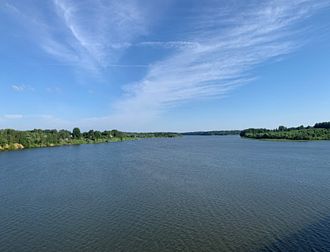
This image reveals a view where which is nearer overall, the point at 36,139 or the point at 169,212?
the point at 169,212

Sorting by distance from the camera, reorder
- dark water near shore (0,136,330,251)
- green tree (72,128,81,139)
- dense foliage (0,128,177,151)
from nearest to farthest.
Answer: dark water near shore (0,136,330,251) < dense foliage (0,128,177,151) < green tree (72,128,81,139)

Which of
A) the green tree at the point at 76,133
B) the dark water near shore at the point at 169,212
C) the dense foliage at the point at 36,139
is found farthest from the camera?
the green tree at the point at 76,133

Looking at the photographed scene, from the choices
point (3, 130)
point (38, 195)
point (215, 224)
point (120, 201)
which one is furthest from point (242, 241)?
point (3, 130)

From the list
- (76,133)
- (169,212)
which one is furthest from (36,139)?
(169,212)

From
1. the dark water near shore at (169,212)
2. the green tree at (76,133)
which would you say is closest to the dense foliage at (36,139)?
the green tree at (76,133)

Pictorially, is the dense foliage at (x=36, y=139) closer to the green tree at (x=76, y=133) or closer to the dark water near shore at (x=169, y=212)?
A: the green tree at (x=76, y=133)

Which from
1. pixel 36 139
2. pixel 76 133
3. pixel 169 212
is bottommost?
pixel 169 212

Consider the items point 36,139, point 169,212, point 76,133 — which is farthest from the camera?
point 76,133

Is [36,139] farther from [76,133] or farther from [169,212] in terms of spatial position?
[169,212]

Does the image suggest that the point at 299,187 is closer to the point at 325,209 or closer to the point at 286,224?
the point at 325,209

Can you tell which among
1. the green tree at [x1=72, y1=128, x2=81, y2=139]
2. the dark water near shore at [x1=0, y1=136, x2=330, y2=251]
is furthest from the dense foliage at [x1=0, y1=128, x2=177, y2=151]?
the dark water near shore at [x1=0, y1=136, x2=330, y2=251]

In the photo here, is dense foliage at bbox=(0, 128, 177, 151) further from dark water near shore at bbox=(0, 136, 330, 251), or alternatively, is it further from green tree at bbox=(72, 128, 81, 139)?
dark water near shore at bbox=(0, 136, 330, 251)

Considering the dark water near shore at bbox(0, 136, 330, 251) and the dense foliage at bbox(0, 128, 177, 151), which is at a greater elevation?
the dense foliage at bbox(0, 128, 177, 151)

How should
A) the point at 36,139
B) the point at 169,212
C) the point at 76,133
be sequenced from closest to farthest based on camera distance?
the point at 169,212, the point at 36,139, the point at 76,133
